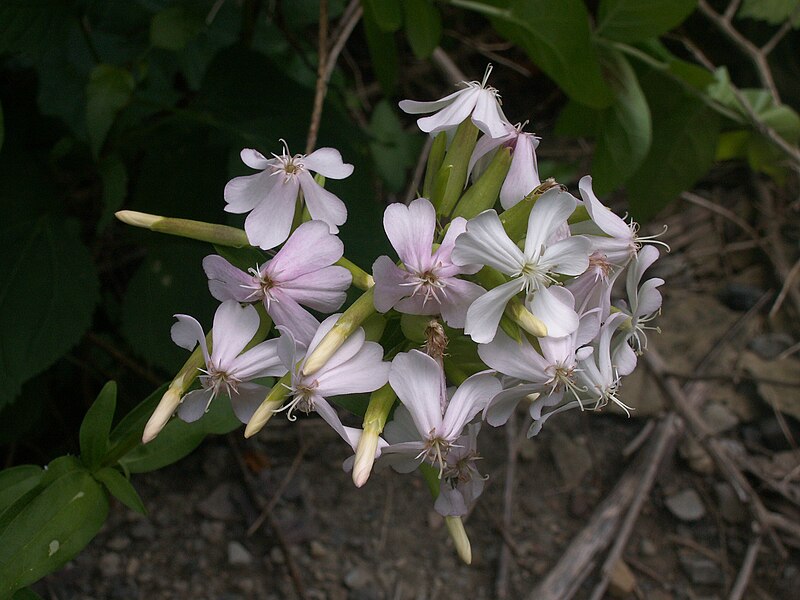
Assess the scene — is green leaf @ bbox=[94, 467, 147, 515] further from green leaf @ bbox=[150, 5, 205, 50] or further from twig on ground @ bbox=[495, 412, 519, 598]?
twig on ground @ bbox=[495, 412, 519, 598]

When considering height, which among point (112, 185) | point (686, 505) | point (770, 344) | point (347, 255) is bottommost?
point (686, 505)

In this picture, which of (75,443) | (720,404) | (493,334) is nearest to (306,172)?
(493,334)

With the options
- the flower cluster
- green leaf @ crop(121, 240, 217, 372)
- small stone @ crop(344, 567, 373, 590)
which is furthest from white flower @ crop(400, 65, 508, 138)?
small stone @ crop(344, 567, 373, 590)

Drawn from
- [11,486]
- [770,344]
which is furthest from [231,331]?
[770,344]

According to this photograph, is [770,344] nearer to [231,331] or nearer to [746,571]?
[746,571]

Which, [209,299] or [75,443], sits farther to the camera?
[75,443]

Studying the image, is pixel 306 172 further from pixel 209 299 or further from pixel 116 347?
pixel 116 347
